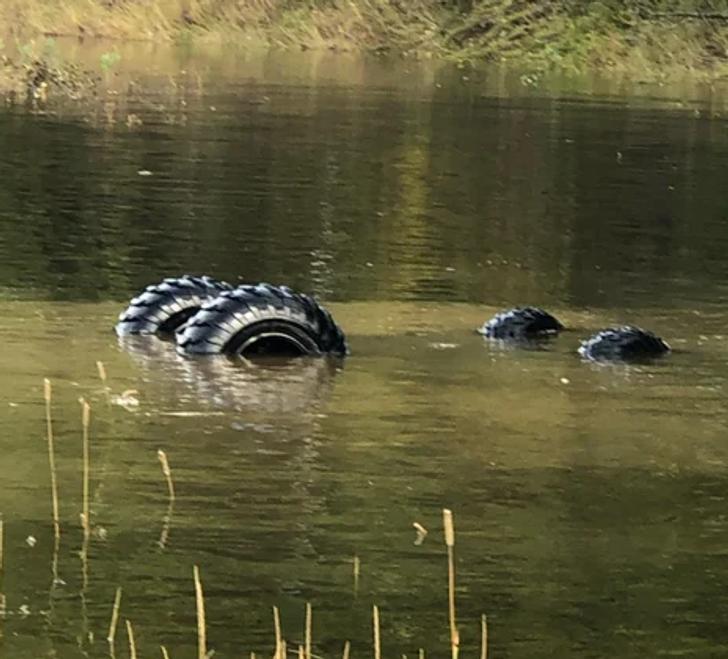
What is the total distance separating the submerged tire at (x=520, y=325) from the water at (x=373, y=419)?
16 centimetres

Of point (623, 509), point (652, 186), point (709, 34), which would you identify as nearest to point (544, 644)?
point (623, 509)

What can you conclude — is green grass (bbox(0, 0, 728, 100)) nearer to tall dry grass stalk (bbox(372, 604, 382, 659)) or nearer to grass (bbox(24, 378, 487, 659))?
grass (bbox(24, 378, 487, 659))

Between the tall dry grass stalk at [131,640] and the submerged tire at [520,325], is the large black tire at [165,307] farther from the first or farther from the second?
the tall dry grass stalk at [131,640]

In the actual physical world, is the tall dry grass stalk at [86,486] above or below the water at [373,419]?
above

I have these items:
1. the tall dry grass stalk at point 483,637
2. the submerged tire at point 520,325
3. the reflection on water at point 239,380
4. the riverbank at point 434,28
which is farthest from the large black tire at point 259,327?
the riverbank at point 434,28

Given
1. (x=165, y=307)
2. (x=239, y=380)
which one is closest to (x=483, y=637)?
(x=239, y=380)

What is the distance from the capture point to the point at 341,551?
27.8 ft

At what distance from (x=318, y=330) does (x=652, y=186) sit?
1195 cm

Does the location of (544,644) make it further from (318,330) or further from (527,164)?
(527,164)

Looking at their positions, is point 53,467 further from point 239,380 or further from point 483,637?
point 483,637

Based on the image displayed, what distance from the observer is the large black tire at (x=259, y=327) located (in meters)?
12.7

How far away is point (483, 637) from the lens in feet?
23.4

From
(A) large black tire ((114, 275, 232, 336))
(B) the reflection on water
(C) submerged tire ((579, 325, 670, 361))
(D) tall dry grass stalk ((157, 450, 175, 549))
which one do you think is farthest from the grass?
(C) submerged tire ((579, 325, 670, 361))

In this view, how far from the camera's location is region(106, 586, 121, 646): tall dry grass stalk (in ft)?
23.8
